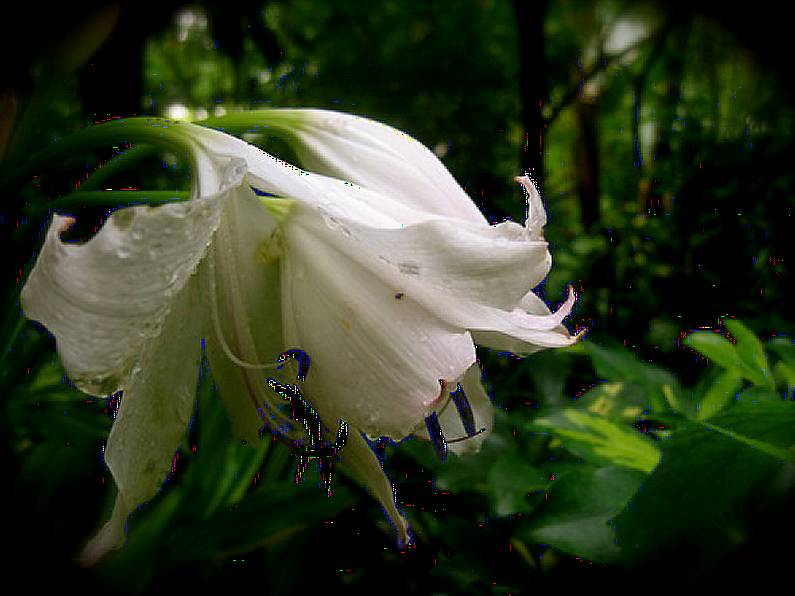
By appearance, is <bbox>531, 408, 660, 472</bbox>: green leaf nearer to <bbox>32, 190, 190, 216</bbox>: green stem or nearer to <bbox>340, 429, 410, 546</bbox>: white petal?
<bbox>340, 429, 410, 546</bbox>: white petal

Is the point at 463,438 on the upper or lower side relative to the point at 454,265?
lower

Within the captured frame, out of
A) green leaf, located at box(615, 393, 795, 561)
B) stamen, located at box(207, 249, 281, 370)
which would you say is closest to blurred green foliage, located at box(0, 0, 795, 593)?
green leaf, located at box(615, 393, 795, 561)

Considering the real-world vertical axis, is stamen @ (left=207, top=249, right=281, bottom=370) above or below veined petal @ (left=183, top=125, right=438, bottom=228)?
below

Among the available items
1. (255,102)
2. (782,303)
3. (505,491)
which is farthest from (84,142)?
(255,102)

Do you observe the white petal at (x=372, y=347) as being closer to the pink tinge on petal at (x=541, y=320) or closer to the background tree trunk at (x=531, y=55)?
the pink tinge on petal at (x=541, y=320)

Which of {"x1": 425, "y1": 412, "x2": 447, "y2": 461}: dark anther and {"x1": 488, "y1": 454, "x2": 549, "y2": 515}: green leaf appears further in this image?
{"x1": 488, "y1": 454, "x2": 549, "y2": 515}: green leaf

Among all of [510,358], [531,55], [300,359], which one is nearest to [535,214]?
[300,359]

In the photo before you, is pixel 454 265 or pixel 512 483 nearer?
pixel 454 265

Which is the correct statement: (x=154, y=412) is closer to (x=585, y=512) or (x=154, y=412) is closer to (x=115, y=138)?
(x=115, y=138)
